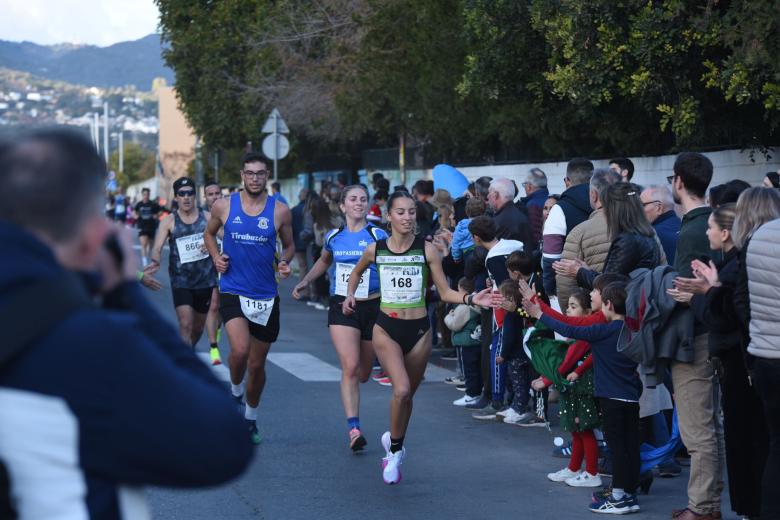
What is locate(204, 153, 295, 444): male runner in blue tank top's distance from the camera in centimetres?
956

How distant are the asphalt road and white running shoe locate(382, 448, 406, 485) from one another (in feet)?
0.20

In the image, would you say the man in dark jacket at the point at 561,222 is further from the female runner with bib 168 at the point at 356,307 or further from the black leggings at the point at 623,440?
the black leggings at the point at 623,440

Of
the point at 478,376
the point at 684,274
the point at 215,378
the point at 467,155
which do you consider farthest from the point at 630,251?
the point at 467,155

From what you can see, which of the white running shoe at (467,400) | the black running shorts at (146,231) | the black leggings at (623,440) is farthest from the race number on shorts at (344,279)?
the black running shorts at (146,231)

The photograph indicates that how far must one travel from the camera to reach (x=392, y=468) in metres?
8.13

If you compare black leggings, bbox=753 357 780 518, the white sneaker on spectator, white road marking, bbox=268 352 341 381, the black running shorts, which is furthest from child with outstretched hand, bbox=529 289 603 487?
the black running shorts

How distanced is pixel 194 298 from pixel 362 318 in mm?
A: 3281

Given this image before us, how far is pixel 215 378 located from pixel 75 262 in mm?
374

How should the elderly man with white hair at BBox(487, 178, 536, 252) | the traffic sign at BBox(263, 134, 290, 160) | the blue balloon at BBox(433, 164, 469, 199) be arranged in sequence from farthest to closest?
the traffic sign at BBox(263, 134, 290, 160)
the blue balloon at BBox(433, 164, 469, 199)
the elderly man with white hair at BBox(487, 178, 536, 252)

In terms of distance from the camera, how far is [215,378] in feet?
7.93

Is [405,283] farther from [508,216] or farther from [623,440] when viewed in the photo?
[508,216]

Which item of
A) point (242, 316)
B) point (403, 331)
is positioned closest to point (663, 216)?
point (403, 331)

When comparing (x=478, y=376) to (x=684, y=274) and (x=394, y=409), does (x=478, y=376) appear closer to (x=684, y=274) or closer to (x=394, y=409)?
(x=394, y=409)

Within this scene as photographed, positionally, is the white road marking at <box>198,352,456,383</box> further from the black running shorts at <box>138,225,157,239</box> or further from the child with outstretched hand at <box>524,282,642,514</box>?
the black running shorts at <box>138,225,157,239</box>
